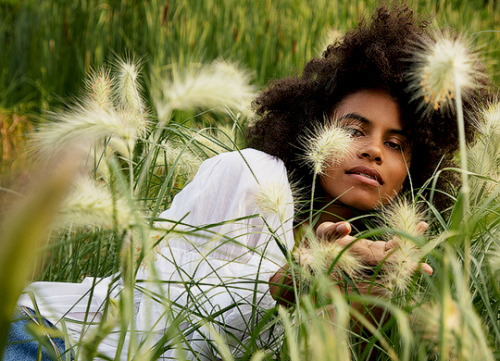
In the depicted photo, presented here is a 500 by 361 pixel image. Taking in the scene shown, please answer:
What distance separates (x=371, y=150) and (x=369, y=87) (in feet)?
0.76

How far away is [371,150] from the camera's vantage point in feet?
4.84

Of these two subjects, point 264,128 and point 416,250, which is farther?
point 264,128

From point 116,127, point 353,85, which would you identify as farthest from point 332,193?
point 116,127

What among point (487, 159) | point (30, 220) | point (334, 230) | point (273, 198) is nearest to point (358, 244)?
point (334, 230)

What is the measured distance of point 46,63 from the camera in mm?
3363

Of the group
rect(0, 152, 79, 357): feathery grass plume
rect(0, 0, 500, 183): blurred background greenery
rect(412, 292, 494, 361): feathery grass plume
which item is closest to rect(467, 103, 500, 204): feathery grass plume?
rect(412, 292, 494, 361): feathery grass plume

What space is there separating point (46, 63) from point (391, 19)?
2.16 meters

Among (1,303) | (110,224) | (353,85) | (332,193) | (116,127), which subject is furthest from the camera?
(353,85)

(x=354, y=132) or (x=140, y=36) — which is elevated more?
(x=140, y=36)

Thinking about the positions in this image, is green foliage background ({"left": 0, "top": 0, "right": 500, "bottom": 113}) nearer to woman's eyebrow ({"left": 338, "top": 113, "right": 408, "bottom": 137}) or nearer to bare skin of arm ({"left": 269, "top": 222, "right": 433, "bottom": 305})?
woman's eyebrow ({"left": 338, "top": 113, "right": 408, "bottom": 137})

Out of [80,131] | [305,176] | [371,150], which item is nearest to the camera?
[80,131]

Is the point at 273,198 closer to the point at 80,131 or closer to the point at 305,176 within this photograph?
the point at 80,131

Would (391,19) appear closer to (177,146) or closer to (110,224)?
(177,146)

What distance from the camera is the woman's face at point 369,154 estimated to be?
1.46 metres
